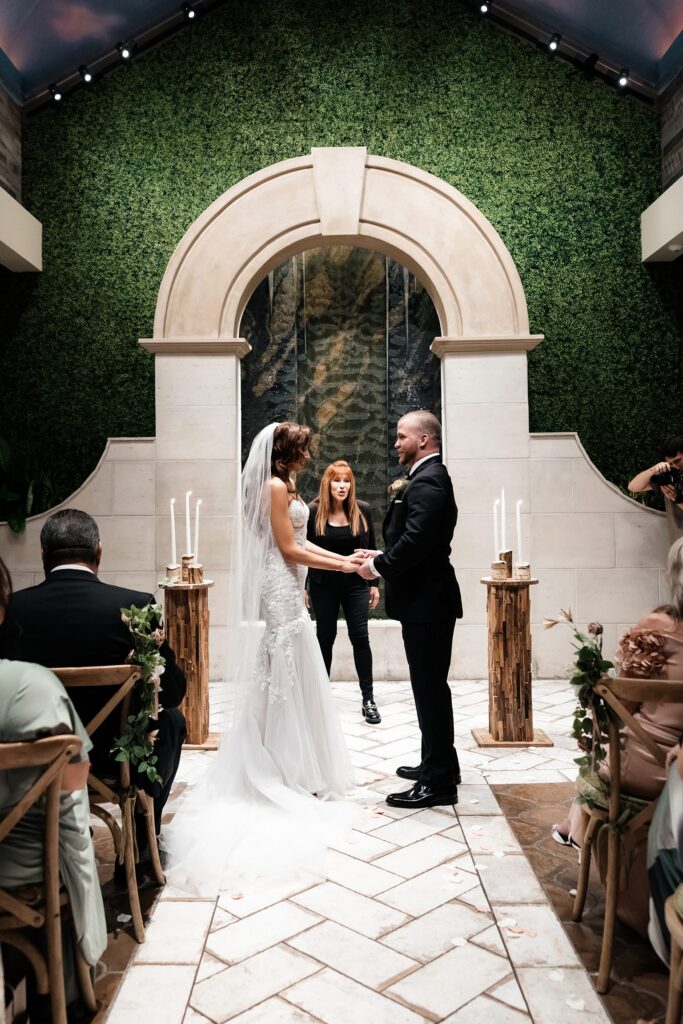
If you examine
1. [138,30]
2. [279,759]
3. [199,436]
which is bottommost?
[279,759]

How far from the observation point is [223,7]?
22.6ft

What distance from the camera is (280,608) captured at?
144 inches

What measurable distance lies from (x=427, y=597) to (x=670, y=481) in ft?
10.7

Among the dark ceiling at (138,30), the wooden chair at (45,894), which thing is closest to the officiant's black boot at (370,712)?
the wooden chair at (45,894)

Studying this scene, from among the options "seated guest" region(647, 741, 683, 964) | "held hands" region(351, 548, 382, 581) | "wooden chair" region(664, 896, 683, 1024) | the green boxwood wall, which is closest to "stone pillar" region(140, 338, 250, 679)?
the green boxwood wall

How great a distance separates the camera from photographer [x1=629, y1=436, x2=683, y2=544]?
5.89 metres

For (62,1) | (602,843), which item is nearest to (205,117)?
(62,1)

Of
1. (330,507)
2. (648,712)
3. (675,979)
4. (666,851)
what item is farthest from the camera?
(330,507)

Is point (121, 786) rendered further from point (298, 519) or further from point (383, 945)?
point (298, 519)

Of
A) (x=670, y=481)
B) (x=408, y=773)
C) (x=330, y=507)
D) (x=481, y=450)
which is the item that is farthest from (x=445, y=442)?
(x=408, y=773)

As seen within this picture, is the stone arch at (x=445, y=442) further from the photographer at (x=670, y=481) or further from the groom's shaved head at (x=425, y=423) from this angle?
the groom's shaved head at (x=425, y=423)

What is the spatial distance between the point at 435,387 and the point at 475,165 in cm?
198

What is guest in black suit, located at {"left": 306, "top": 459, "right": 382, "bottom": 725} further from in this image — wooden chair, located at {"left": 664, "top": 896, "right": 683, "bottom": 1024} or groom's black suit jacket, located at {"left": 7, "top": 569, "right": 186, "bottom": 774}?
wooden chair, located at {"left": 664, "top": 896, "right": 683, "bottom": 1024}

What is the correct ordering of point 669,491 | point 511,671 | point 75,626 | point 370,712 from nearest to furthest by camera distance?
point 75,626 < point 511,671 < point 370,712 < point 669,491
